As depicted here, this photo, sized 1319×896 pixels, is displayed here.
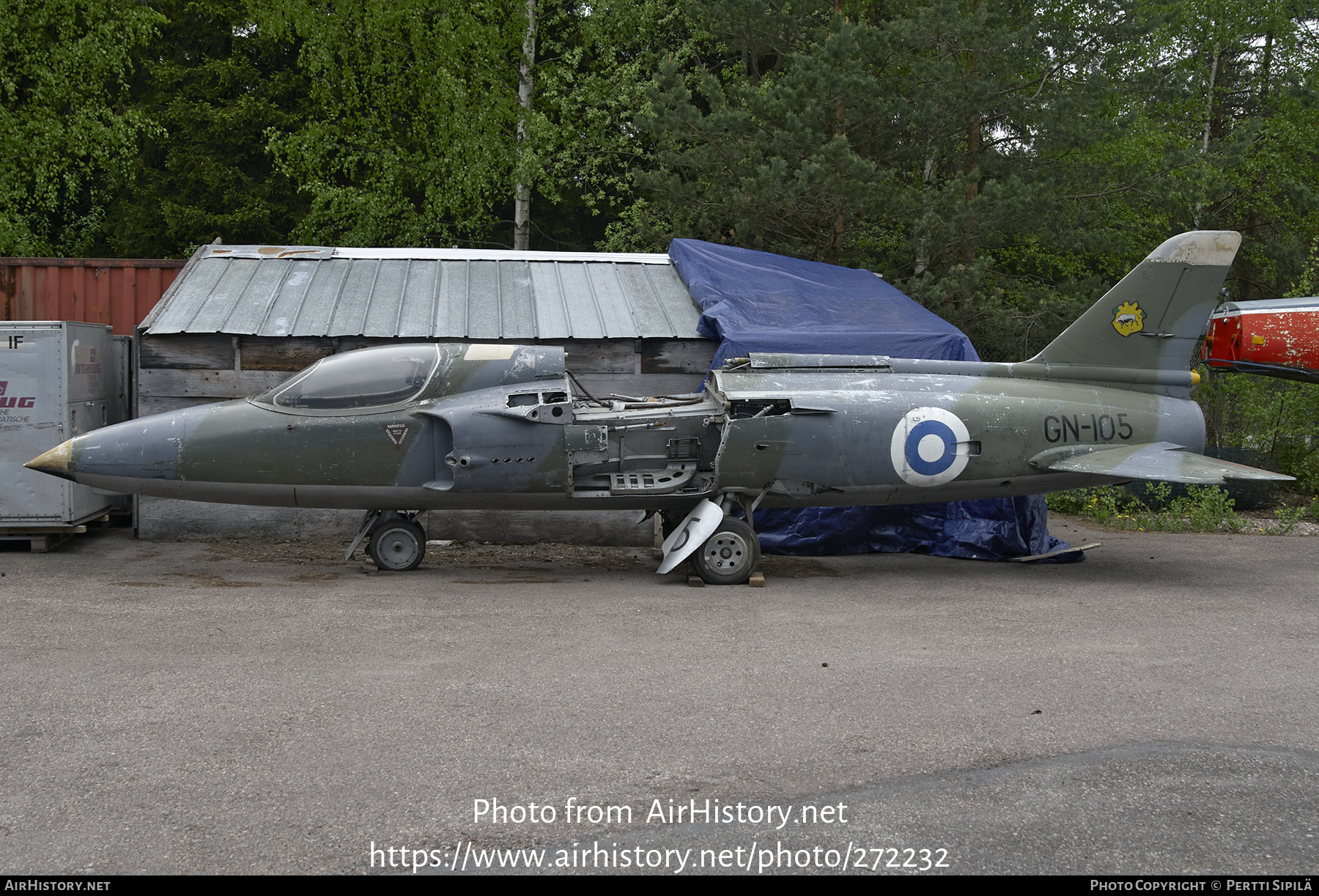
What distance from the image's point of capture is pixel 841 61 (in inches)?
586

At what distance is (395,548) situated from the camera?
29.1ft

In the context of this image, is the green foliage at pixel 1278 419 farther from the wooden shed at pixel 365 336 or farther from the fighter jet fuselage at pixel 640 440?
the wooden shed at pixel 365 336

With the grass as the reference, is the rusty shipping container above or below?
above

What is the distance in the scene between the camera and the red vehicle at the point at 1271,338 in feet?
35.0

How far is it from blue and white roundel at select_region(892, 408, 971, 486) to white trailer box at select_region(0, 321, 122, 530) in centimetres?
808

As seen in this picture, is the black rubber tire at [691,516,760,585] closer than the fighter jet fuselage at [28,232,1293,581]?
No

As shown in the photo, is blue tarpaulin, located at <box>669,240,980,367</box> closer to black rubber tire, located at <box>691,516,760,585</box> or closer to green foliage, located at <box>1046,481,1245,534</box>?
black rubber tire, located at <box>691,516,760,585</box>

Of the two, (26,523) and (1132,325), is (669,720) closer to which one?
(1132,325)

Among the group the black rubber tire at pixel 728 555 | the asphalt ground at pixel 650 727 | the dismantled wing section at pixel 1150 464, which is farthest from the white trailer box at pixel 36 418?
the dismantled wing section at pixel 1150 464

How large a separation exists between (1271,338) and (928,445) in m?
5.14

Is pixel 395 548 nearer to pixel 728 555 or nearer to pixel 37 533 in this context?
pixel 728 555

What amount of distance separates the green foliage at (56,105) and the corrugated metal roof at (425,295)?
29.6ft

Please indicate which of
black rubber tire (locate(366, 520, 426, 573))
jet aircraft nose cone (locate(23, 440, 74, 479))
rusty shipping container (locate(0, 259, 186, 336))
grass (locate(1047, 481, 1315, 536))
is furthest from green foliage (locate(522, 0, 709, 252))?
jet aircraft nose cone (locate(23, 440, 74, 479))

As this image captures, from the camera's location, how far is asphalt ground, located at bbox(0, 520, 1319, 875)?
3473 millimetres
